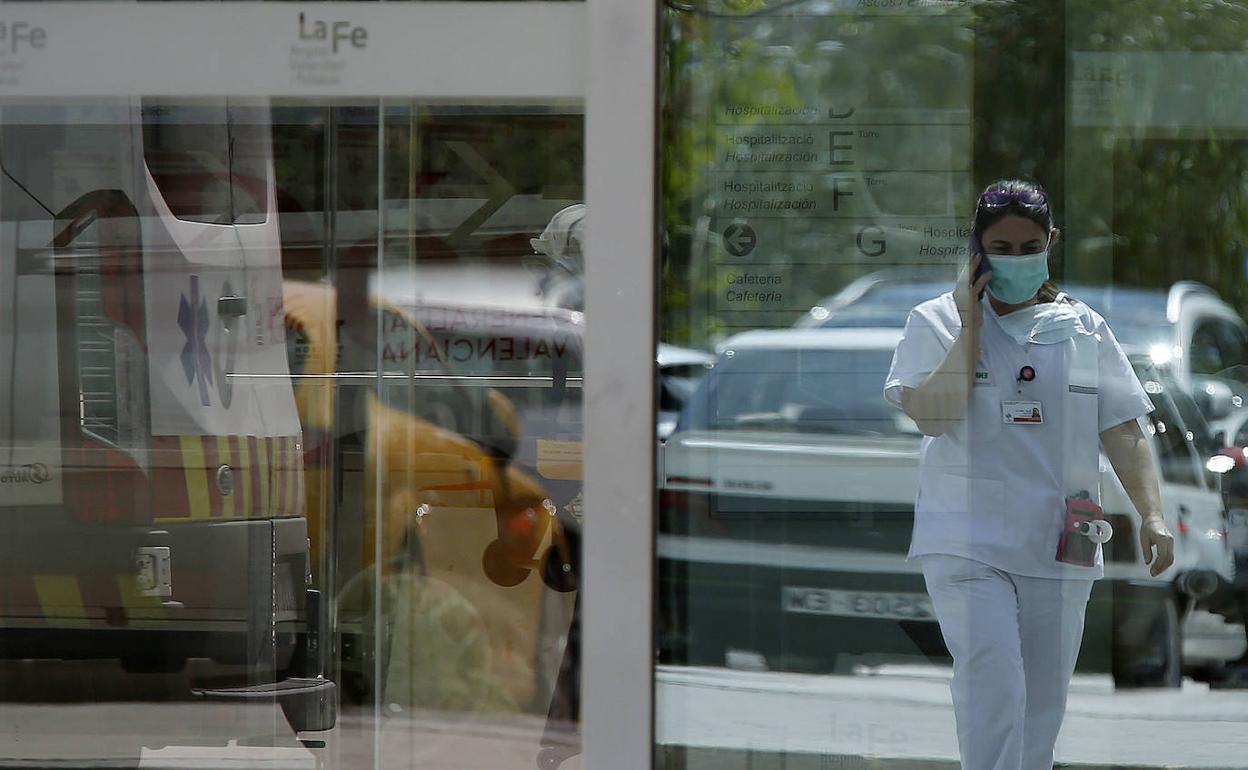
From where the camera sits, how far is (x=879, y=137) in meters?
2.92

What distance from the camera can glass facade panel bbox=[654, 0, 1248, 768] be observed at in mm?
2900

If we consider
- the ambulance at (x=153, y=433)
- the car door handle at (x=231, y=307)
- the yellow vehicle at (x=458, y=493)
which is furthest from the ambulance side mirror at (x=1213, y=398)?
the car door handle at (x=231, y=307)

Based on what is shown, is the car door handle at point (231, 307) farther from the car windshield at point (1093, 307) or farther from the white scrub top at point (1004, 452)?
the white scrub top at point (1004, 452)

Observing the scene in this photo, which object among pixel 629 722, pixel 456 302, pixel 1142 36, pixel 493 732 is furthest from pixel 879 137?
pixel 493 732

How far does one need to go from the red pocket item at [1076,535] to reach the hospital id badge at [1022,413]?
19 cm

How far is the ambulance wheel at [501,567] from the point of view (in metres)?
3.40

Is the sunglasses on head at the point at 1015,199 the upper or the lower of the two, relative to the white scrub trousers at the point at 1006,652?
upper

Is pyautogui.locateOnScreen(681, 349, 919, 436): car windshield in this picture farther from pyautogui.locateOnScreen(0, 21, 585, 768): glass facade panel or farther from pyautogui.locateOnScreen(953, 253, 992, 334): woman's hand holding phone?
pyautogui.locateOnScreen(0, 21, 585, 768): glass facade panel

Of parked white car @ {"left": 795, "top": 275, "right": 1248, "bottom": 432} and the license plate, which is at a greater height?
parked white car @ {"left": 795, "top": 275, "right": 1248, "bottom": 432}

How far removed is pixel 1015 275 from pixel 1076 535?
0.59 metres

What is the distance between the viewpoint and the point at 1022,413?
10.0 feet

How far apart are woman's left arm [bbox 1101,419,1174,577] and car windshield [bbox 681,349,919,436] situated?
1.64ft

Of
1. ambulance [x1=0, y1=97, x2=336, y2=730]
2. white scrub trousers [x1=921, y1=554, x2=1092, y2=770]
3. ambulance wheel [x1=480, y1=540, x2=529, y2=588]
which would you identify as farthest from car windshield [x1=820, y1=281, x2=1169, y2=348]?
ambulance [x1=0, y1=97, x2=336, y2=730]

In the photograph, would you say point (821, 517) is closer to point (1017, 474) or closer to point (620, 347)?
point (1017, 474)
